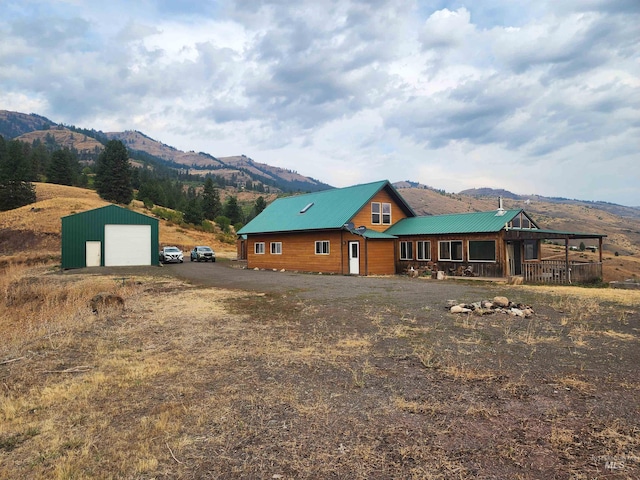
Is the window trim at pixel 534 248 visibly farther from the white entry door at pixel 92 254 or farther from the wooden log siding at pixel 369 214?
the white entry door at pixel 92 254

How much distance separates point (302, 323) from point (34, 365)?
5.87 meters

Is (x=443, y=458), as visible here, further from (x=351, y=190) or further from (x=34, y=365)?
(x=351, y=190)

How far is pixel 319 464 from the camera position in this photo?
3.80 metres

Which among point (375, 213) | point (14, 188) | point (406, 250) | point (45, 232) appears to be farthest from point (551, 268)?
point (14, 188)

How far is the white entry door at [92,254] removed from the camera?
3456 cm

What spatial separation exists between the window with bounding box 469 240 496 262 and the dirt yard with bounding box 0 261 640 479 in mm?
13085

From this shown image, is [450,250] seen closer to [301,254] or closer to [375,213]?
[375,213]

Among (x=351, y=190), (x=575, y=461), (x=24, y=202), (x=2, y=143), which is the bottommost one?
(x=575, y=461)

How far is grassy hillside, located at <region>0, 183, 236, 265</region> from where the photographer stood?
4709 cm

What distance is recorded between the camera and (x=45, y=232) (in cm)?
5159

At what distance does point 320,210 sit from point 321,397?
26887mm

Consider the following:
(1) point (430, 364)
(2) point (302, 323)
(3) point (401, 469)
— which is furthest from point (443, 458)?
(2) point (302, 323)

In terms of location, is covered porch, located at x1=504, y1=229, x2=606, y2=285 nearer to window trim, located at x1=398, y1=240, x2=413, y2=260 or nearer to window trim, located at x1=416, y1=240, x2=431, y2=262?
window trim, located at x1=416, y1=240, x2=431, y2=262

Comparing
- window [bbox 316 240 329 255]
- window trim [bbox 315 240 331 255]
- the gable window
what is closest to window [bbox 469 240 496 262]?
window trim [bbox 315 240 331 255]
